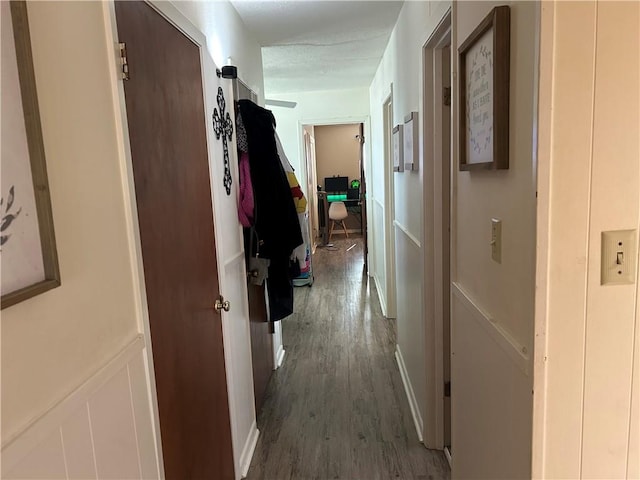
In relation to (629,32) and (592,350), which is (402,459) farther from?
(629,32)

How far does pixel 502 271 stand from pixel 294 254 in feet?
5.43

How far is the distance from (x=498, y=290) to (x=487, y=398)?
0.37 metres

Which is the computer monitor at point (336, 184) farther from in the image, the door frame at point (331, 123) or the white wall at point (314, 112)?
the white wall at point (314, 112)

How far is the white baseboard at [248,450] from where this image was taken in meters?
2.20

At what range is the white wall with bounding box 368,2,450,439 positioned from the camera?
2205 millimetres

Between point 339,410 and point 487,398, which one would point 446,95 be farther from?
point 339,410

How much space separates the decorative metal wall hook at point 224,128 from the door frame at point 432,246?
96cm

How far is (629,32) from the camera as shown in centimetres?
88

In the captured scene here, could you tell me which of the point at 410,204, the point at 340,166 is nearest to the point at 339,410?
the point at 410,204

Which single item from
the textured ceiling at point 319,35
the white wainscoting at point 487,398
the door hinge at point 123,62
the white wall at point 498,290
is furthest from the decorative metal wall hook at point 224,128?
the white wainscoting at point 487,398

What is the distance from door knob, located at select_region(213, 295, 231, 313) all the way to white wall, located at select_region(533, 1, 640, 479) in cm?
129

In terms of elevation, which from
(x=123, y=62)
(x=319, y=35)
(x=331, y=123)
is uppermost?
(x=319, y=35)

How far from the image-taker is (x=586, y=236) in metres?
0.94

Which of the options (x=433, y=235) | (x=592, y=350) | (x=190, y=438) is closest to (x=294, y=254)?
(x=433, y=235)
